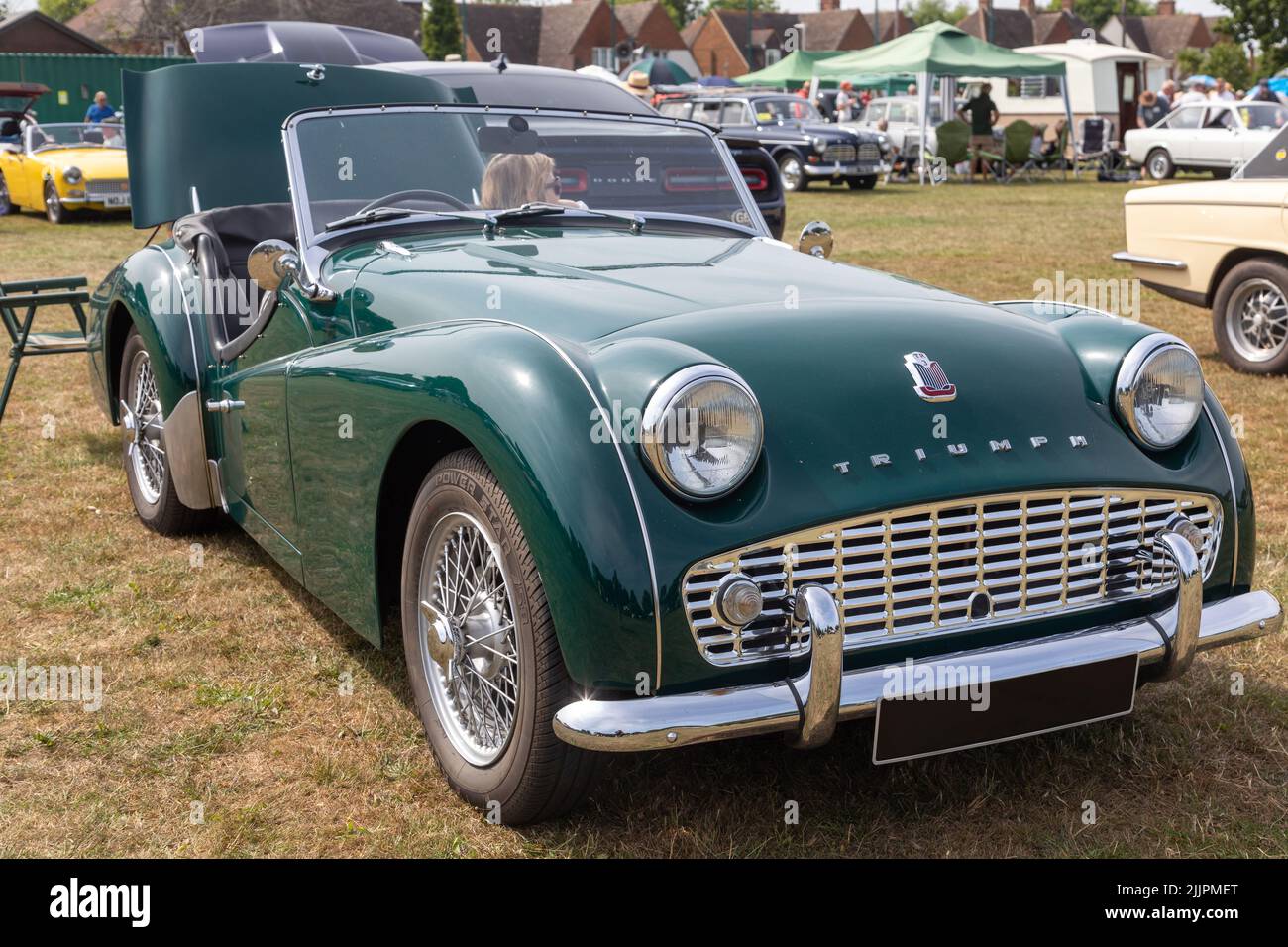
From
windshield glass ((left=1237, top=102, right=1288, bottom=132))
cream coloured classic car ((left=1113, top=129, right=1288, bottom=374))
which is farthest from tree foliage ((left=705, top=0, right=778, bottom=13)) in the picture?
cream coloured classic car ((left=1113, top=129, right=1288, bottom=374))

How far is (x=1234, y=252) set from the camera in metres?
7.52

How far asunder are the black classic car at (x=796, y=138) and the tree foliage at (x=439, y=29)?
1451 inches

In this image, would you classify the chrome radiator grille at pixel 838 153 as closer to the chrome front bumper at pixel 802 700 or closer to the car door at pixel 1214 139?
the car door at pixel 1214 139

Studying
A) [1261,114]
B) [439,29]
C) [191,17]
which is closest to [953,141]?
[1261,114]

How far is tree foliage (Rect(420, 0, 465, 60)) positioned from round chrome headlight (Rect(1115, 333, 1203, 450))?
58.6 meters

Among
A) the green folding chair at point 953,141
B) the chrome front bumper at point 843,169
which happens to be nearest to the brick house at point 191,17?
the chrome front bumper at point 843,169

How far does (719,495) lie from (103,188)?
1647 centimetres

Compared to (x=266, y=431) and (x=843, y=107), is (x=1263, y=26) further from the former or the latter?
(x=266, y=431)

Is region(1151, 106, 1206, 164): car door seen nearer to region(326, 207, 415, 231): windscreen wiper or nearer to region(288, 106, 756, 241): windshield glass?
region(288, 106, 756, 241): windshield glass

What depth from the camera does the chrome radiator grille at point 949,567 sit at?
249 centimetres

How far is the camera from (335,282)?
12.2ft

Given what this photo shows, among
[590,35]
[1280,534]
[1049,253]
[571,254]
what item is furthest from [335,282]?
[590,35]
